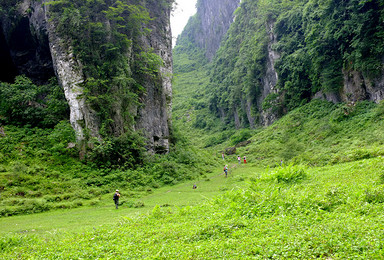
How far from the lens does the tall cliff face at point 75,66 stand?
20.9m

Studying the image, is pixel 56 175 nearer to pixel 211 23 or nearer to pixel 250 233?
pixel 250 233

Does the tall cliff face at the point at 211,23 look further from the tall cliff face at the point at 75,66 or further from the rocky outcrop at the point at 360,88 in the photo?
the rocky outcrop at the point at 360,88

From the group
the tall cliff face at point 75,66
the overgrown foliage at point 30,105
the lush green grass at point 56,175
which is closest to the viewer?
the lush green grass at point 56,175

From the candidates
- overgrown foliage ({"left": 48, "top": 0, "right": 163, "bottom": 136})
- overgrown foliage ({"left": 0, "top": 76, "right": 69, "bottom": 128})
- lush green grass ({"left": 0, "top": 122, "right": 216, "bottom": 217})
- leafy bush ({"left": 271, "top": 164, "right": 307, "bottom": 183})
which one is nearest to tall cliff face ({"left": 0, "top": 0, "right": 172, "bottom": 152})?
overgrown foliage ({"left": 48, "top": 0, "right": 163, "bottom": 136})

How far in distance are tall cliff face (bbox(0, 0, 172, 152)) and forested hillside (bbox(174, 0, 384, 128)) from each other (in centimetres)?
1844

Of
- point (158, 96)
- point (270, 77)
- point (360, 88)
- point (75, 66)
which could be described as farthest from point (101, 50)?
point (270, 77)

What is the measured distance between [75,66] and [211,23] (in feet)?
285

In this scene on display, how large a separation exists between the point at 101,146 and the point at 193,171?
9.13 m

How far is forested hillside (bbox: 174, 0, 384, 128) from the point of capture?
78.0 ft

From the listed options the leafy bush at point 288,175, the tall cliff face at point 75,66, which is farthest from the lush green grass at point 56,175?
the leafy bush at point 288,175

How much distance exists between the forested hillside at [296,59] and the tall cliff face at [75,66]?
1844cm

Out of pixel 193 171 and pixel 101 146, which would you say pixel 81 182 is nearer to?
pixel 101 146

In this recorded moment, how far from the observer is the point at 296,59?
1454 inches

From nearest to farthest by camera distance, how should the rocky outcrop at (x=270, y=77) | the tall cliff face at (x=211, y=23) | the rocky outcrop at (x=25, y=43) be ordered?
the rocky outcrop at (x=25, y=43)
the rocky outcrop at (x=270, y=77)
the tall cliff face at (x=211, y=23)
